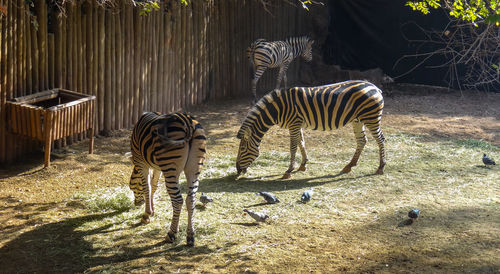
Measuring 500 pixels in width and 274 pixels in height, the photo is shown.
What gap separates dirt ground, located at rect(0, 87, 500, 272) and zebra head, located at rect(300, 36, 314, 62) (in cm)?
278

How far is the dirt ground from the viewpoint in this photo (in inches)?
271

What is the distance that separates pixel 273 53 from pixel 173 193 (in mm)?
9634

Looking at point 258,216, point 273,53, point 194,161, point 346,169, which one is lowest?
point 258,216

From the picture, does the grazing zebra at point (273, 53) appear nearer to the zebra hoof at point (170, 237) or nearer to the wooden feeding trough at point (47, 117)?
the wooden feeding trough at point (47, 117)

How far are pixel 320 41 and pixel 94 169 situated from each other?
1111 cm

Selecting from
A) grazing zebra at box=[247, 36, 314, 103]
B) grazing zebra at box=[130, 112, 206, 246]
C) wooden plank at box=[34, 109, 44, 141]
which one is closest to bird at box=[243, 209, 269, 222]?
grazing zebra at box=[130, 112, 206, 246]

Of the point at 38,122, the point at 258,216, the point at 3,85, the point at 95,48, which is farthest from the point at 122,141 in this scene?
the point at 258,216

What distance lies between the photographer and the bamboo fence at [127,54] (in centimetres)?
894

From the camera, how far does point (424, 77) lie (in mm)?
16766

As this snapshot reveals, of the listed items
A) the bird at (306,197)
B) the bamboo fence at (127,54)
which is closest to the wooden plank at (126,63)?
the bamboo fence at (127,54)

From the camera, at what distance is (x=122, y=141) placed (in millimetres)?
10609

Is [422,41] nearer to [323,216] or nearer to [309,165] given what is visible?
[309,165]

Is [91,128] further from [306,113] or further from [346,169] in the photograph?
[346,169]

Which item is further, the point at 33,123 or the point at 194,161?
the point at 33,123
